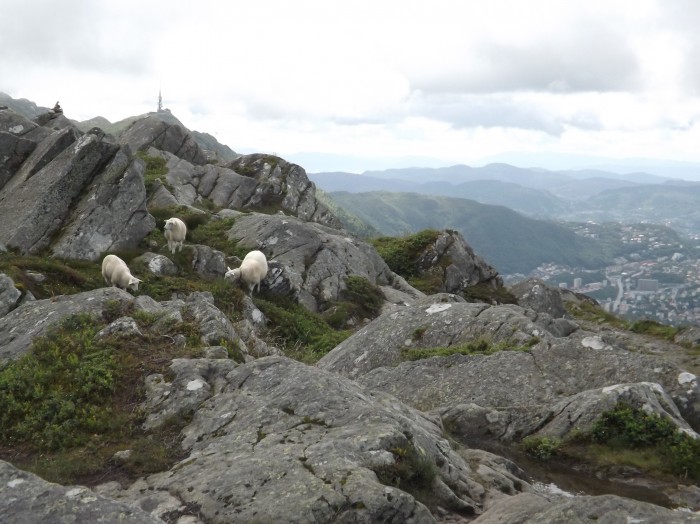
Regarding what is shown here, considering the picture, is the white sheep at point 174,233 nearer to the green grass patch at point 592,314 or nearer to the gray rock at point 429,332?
the gray rock at point 429,332

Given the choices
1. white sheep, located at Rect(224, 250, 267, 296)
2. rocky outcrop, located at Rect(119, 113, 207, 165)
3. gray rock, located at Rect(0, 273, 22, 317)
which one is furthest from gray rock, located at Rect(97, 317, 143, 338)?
rocky outcrop, located at Rect(119, 113, 207, 165)

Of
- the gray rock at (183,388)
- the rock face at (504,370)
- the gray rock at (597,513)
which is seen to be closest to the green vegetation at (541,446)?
the rock face at (504,370)

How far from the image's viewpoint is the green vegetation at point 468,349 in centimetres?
1744

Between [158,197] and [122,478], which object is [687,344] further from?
[158,197]

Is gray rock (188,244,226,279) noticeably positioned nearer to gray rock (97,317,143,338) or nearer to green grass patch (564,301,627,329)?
gray rock (97,317,143,338)

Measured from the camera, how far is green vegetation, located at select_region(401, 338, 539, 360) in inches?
687

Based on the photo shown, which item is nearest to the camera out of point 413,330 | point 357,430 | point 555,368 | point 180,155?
point 357,430

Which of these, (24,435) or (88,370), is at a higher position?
(88,370)

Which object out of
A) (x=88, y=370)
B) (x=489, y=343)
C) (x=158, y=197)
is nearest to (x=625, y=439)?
(x=489, y=343)

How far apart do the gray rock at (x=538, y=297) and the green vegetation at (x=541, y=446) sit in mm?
34359

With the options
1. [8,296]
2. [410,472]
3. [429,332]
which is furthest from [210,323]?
[429,332]

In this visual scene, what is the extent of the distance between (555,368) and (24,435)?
1421 cm

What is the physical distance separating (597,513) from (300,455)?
4.44 m

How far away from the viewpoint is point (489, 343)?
18.3 m
